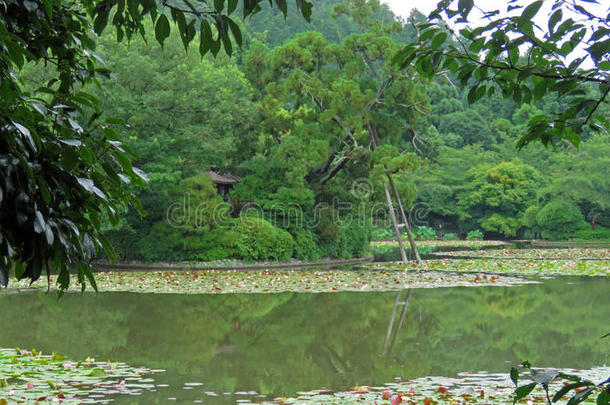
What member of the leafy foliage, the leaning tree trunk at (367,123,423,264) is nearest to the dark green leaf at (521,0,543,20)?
the leafy foliage

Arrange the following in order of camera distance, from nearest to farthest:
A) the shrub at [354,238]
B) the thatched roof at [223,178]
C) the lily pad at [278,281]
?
the lily pad at [278,281], the shrub at [354,238], the thatched roof at [223,178]

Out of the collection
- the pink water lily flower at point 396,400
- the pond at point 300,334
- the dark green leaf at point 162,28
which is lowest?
the pond at point 300,334

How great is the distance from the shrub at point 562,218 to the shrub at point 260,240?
65.9ft

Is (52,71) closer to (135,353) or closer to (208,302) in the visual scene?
(208,302)

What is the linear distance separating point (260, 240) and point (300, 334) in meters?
11.8

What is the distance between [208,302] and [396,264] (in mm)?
8743

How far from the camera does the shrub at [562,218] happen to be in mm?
36281

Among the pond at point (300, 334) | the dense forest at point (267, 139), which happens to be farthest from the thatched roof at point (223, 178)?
the pond at point (300, 334)

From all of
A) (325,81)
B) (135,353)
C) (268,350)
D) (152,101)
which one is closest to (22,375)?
(135,353)

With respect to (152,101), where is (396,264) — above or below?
below

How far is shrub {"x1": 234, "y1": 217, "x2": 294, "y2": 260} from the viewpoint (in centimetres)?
2014

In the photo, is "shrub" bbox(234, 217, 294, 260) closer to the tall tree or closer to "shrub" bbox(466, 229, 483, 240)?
the tall tree

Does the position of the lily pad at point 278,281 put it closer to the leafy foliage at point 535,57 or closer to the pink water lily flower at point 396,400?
the pink water lily flower at point 396,400

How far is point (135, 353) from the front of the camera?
7383 mm
